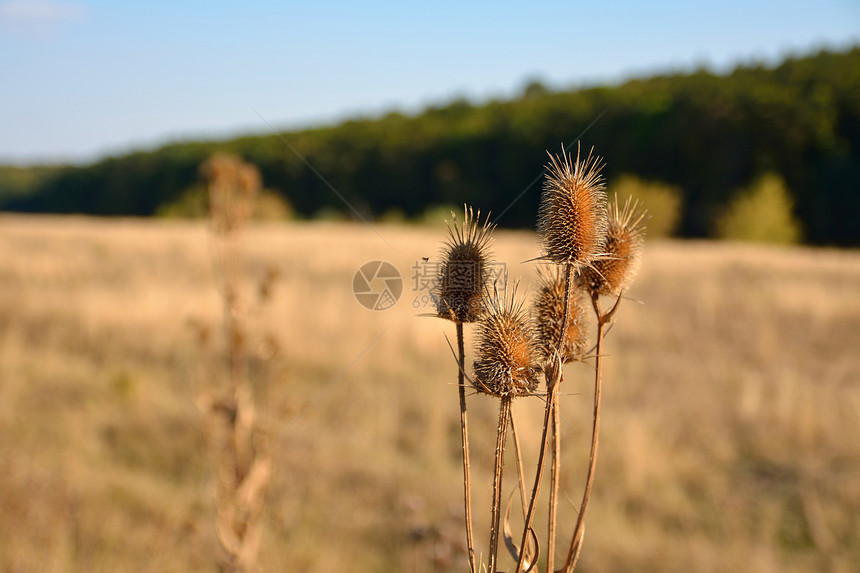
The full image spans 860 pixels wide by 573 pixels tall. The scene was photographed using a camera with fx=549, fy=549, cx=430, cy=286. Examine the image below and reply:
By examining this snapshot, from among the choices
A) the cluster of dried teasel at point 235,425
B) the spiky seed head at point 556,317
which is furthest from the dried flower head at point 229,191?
the spiky seed head at point 556,317

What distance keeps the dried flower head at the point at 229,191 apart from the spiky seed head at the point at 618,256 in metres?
2.37

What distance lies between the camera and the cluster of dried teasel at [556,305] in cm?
93

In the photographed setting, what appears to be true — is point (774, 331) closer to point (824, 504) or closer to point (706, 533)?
point (824, 504)

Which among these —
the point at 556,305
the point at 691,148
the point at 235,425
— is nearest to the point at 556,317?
the point at 556,305

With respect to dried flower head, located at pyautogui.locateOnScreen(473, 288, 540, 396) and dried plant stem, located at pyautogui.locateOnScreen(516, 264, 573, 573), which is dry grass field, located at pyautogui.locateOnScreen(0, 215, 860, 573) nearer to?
dried flower head, located at pyautogui.locateOnScreen(473, 288, 540, 396)

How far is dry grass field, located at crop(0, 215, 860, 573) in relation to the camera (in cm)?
416

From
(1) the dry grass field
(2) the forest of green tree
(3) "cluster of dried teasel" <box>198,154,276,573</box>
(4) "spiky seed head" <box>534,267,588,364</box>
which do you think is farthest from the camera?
(2) the forest of green tree

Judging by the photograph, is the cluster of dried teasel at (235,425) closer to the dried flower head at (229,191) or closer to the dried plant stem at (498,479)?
the dried flower head at (229,191)

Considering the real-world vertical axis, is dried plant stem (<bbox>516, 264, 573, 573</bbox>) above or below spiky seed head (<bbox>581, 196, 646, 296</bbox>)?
below

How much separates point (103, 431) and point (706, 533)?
607 cm

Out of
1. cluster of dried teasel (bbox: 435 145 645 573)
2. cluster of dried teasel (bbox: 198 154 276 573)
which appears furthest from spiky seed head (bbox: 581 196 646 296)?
cluster of dried teasel (bbox: 198 154 276 573)

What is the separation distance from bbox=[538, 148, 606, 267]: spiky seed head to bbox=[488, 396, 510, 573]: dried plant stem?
0.89 ft

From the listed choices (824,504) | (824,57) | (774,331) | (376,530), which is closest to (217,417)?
(376,530)

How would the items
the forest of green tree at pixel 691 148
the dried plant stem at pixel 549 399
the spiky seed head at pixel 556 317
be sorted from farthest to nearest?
the forest of green tree at pixel 691 148 → the spiky seed head at pixel 556 317 → the dried plant stem at pixel 549 399
